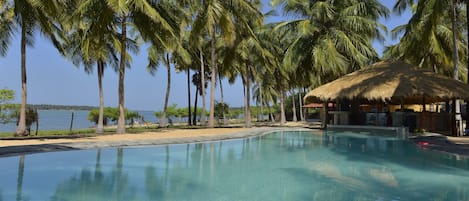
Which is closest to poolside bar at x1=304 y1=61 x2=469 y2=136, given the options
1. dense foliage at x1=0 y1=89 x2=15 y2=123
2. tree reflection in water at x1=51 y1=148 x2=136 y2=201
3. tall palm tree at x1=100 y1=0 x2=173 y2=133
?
tall palm tree at x1=100 y1=0 x2=173 y2=133

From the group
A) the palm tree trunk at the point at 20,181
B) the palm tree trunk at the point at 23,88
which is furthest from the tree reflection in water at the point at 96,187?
the palm tree trunk at the point at 23,88

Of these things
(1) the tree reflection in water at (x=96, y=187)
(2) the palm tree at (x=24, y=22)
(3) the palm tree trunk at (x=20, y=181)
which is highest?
(2) the palm tree at (x=24, y=22)

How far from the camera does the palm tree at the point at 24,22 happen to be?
12.1 metres

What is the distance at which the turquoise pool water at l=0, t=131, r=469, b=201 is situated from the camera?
5418 millimetres

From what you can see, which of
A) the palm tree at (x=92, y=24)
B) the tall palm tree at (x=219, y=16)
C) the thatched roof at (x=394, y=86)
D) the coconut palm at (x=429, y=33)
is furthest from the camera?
the tall palm tree at (x=219, y=16)

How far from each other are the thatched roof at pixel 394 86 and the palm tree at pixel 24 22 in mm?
11655

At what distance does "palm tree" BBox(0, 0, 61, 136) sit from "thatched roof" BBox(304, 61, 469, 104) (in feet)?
38.2

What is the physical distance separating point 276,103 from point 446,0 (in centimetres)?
3152

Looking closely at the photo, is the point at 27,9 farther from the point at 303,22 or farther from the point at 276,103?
→ the point at 276,103

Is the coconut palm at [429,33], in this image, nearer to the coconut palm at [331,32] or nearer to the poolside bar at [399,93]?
the coconut palm at [331,32]

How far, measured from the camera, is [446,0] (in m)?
14.8

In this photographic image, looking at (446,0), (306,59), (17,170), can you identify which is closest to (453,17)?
(446,0)

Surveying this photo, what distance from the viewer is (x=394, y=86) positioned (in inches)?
588

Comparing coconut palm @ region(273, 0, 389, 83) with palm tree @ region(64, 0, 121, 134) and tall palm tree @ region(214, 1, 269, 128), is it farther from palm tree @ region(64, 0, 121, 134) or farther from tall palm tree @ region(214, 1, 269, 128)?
palm tree @ region(64, 0, 121, 134)
